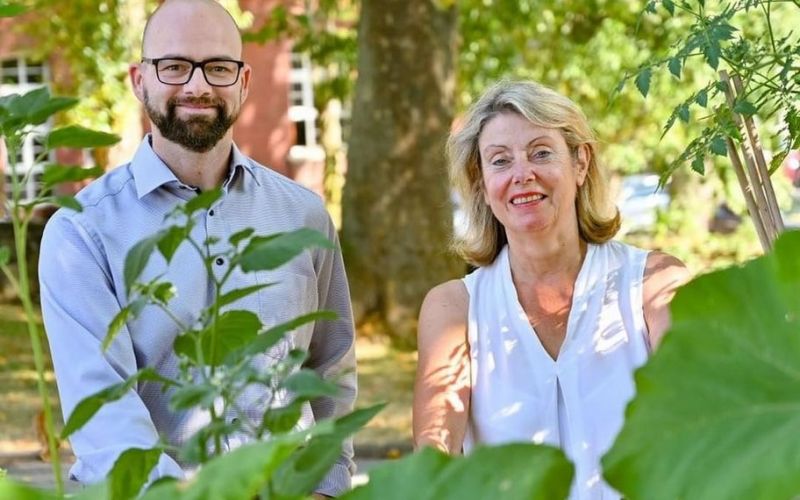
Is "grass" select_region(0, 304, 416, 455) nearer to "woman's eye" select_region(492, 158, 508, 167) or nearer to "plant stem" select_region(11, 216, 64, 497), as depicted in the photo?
"woman's eye" select_region(492, 158, 508, 167)

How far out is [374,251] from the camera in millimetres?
15414

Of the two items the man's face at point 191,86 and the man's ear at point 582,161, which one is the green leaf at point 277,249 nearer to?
the man's face at point 191,86

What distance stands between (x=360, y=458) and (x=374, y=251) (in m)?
4.65

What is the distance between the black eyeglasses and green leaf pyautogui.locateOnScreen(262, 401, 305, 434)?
2.03 metres

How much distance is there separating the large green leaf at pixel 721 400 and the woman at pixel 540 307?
2.10m

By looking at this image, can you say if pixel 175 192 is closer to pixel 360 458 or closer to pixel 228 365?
pixel 228 365

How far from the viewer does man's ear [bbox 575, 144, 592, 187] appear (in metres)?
3.56

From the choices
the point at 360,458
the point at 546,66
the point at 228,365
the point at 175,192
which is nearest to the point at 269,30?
the point at 546,66

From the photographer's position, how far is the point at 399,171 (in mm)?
15305

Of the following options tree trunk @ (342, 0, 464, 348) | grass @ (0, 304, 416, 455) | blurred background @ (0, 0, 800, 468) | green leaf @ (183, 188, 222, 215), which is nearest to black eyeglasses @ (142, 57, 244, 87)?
green leaf @ (183, 188, 222, 215)

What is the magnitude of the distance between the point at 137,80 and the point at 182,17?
8.8 inches

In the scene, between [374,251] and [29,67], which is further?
[29,67]

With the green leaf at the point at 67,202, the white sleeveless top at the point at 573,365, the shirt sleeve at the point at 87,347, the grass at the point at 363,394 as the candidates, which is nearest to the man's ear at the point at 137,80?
the shirt sleeve at the point at 87,347

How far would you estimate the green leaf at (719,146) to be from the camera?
9.61ft
